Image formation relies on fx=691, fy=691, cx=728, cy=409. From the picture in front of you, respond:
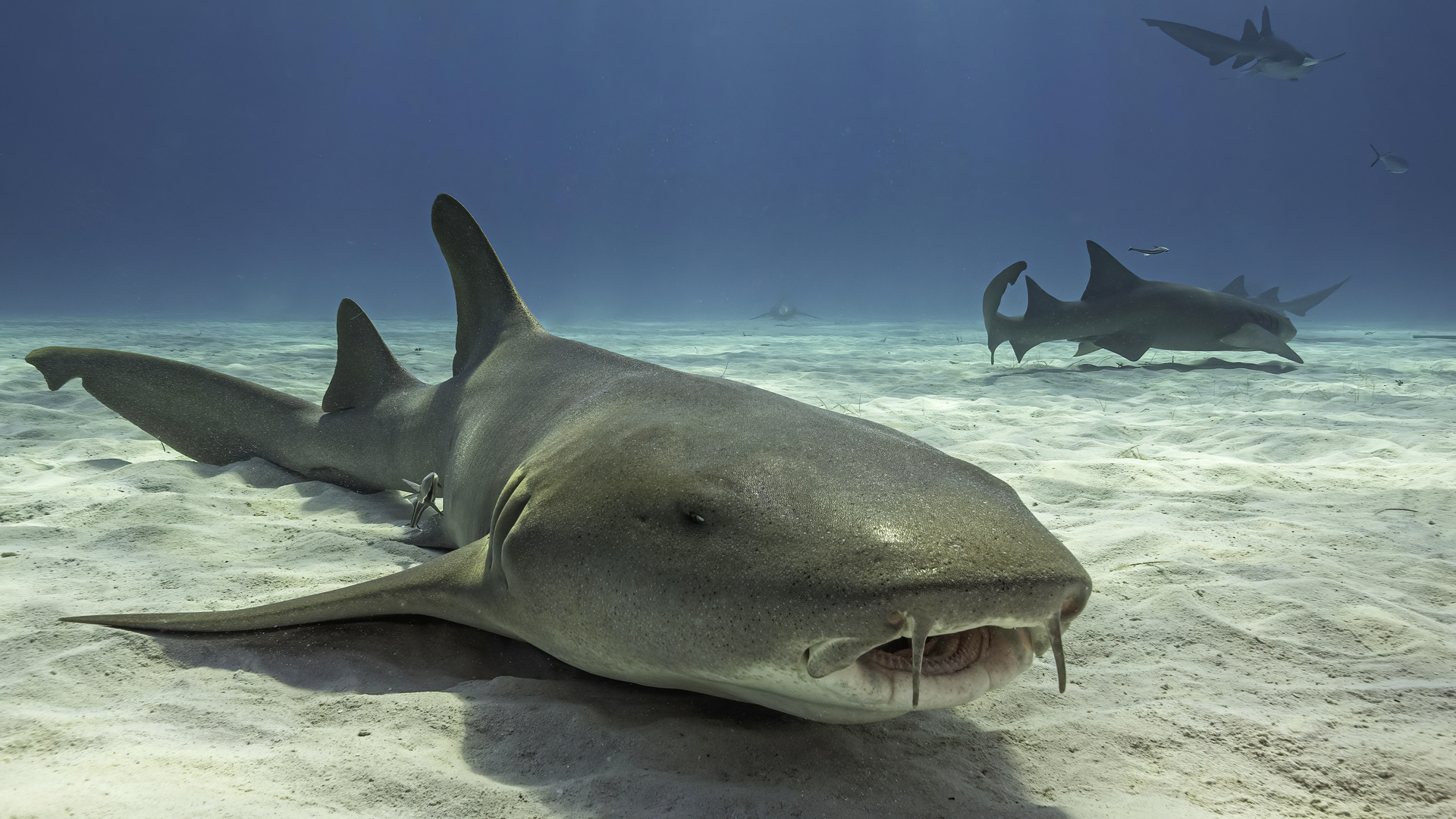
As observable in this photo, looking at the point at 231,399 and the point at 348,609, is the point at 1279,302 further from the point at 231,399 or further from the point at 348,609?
the point at 348,609

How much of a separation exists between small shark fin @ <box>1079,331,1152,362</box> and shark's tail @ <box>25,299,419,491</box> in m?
9.22

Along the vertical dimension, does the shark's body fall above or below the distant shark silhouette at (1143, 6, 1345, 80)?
below

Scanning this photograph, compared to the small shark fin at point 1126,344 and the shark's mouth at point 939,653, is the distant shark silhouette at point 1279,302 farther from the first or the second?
the shark's mouth at point 939,653

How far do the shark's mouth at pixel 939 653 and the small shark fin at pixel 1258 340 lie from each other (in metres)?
10.7

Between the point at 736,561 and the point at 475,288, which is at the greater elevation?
the point at 475,288

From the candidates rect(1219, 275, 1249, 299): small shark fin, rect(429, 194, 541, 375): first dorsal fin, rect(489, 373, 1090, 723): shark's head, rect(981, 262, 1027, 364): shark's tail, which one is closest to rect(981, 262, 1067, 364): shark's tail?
rect(981, 262, 1027, 364): shark's tail

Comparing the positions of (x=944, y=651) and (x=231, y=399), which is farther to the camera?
(x=231, y=399)

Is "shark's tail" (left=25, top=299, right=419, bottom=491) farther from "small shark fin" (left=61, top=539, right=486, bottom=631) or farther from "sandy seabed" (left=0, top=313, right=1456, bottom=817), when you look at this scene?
"small shark fin" (left=61, top=539, right=486, bottom=631)

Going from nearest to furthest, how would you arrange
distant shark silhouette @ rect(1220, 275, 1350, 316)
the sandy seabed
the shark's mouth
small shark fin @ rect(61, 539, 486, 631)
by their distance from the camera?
1. the shark's mouth
2. the sandy seabed
3. small shark fin @ rect(61, 539, 486, 631)
4. distant shark silhouette @ rect(1220, 275, 1350, 316)

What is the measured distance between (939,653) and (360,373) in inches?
153

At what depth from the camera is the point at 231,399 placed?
4.25 meters

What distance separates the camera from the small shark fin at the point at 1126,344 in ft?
31.6

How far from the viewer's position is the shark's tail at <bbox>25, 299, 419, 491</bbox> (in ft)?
13.5

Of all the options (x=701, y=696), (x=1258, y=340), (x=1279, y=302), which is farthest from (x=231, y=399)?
(x=1279, y=302)
